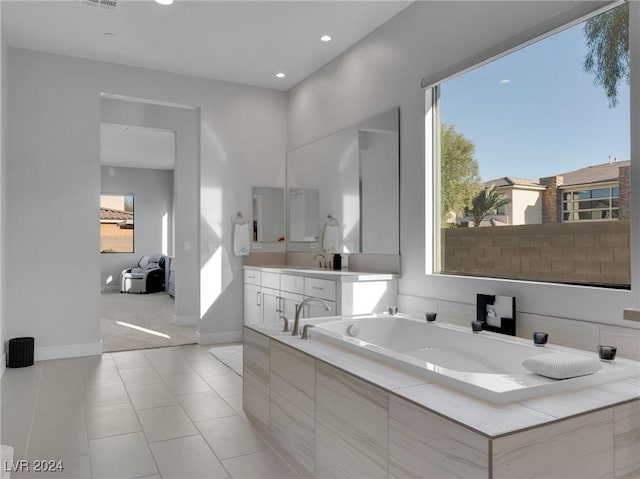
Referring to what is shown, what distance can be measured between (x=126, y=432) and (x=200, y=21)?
3.08 meters

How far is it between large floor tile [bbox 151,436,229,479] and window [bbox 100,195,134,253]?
886 centimetres

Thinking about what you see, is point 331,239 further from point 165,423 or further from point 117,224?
point 117,224

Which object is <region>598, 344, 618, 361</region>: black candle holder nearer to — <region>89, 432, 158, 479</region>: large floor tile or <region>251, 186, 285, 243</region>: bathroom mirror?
<region>89, 432, 158, 479</region>: large floor tile

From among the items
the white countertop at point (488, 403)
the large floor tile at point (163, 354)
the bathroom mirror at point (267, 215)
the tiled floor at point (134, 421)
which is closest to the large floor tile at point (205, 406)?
the tiled floor at point (134, 421)

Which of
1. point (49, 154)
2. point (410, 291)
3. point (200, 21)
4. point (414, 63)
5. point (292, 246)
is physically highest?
point (200, 21)

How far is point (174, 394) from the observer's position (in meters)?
3.31

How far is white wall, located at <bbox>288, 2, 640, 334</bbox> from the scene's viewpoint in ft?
7.96

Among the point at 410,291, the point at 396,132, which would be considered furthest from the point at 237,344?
the point at 396,132

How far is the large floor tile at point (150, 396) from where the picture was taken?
3.11 metres

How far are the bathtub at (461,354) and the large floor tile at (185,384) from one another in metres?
1.24

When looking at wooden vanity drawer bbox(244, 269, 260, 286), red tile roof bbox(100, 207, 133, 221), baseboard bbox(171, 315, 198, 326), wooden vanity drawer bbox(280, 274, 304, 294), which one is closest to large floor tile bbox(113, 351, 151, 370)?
wooden vanity drawer bbox(244, 269, 260, 286)

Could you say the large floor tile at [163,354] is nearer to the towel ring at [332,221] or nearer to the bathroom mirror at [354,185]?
the bathroom mirror at [354,185]

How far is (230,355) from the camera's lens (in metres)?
4.42

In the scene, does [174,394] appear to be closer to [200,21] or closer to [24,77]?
[200,21]
